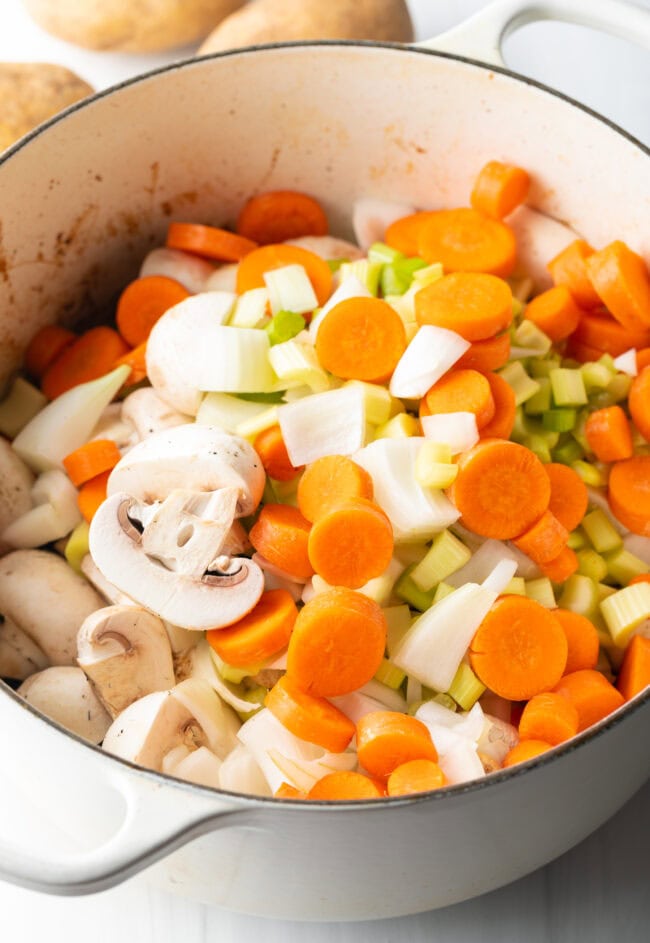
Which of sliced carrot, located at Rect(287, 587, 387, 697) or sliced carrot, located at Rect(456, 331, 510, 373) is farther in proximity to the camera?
sliced carrot, located at Rect(456, 331, 510, 373)

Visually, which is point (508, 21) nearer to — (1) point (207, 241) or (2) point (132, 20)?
(1) point (207, 241)

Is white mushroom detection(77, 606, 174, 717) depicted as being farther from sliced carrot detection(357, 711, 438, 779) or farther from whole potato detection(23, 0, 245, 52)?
whole potato detection(23, 0, 245, 52)

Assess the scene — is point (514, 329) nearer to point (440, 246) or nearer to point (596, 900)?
point (440, 246)

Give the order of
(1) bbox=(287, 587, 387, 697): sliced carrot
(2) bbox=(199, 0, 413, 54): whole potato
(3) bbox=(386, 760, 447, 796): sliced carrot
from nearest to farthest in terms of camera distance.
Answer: (3) bbox=(386, 760, 447, 796): sliced carrot < (1) bbox=(287, 587, 387, 697): sliced carrot < (2) bbox=(199, 0, 413, 54): whole potato

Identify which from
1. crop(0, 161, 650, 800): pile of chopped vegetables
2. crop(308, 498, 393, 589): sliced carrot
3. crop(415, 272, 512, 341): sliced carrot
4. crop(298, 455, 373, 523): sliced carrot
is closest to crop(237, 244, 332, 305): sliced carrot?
crop(0, 161, 650, 800): pile of chopped vegetables

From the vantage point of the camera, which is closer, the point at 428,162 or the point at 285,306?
the point at 285,306

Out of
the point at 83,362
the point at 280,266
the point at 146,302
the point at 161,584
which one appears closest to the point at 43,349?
the point at 83,362

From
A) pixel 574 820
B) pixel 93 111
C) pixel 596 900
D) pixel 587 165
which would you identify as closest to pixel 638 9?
pixel 587 165
